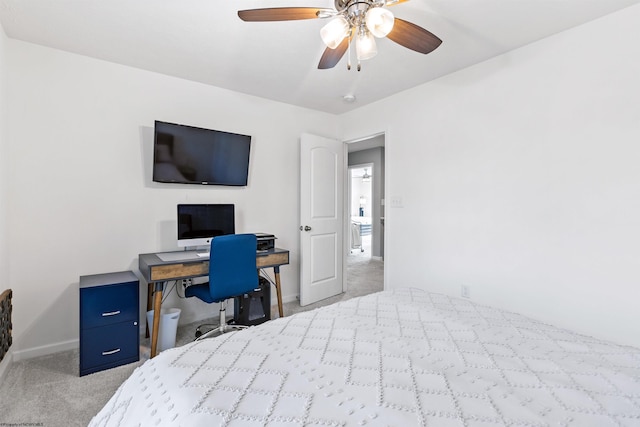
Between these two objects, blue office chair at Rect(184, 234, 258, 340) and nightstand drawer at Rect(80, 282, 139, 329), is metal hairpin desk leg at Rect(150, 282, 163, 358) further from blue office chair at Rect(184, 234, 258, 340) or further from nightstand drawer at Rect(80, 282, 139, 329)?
blue office chair at Rect(184, 234, 258, 340)

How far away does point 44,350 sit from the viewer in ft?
7.92

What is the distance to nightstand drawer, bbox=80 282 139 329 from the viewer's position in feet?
6.91

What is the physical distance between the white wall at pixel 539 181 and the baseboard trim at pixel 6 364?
3282 millimetres

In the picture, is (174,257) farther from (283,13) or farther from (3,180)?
(283,13)

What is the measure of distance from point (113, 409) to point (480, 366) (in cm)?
124

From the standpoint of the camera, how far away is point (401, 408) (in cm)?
83

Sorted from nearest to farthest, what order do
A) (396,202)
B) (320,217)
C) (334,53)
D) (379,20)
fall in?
(379,20) < (334,53) < (396,202) < (320,217)

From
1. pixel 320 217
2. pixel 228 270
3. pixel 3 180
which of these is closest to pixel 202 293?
pixel 228 270

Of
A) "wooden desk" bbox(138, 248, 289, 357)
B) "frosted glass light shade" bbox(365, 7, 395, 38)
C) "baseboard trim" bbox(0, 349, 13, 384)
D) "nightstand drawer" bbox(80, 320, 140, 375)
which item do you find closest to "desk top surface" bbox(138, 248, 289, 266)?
"wooden desk" bbox(138, 248, 289, 357)

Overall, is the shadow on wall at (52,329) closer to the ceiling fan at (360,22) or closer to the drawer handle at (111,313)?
the drawer handle at (111,313)

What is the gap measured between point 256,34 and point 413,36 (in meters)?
1.12

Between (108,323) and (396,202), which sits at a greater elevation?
(396,202)

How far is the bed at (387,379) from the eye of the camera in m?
0.81

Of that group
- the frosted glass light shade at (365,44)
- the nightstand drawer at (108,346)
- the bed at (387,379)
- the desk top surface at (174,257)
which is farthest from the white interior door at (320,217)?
the bed at (387,379)
